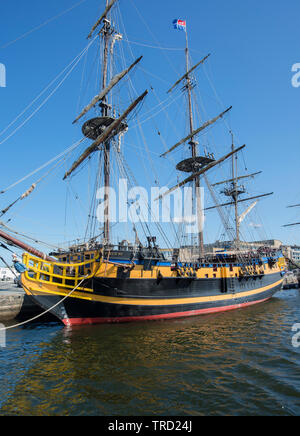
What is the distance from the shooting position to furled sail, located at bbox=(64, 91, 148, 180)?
20572mm

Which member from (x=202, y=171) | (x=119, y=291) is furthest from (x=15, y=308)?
(x=202, y=171)

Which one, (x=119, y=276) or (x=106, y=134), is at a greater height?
(x=106, y=134)

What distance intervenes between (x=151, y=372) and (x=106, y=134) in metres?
19.0

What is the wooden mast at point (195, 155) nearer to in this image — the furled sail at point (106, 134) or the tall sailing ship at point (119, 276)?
the tall sailing ship at point (119, 276)

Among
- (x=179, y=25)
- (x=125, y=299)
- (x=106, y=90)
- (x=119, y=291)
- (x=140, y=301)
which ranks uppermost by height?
(x=179, y=25)

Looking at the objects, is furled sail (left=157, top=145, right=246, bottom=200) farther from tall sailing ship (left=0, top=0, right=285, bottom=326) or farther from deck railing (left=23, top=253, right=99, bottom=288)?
deck railing (left=23, top=253, right=99, bottom=288)

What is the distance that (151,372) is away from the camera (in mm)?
8461

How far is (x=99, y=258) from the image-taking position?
15219 mm

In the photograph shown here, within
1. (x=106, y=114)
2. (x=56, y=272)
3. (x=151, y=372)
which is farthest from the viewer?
(x=106, y=114)

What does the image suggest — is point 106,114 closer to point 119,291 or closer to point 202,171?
point 202,171

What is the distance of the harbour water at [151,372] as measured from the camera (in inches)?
249

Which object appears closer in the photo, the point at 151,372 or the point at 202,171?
the point at 151,372

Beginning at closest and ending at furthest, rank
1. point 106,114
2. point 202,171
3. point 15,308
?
point 15,308 < point 106,114 < point 202,171

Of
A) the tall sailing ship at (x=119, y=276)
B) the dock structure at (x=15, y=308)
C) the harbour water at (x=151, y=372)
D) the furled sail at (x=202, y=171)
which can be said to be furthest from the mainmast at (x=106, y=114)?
the furled sail at (x=202, y=171)
